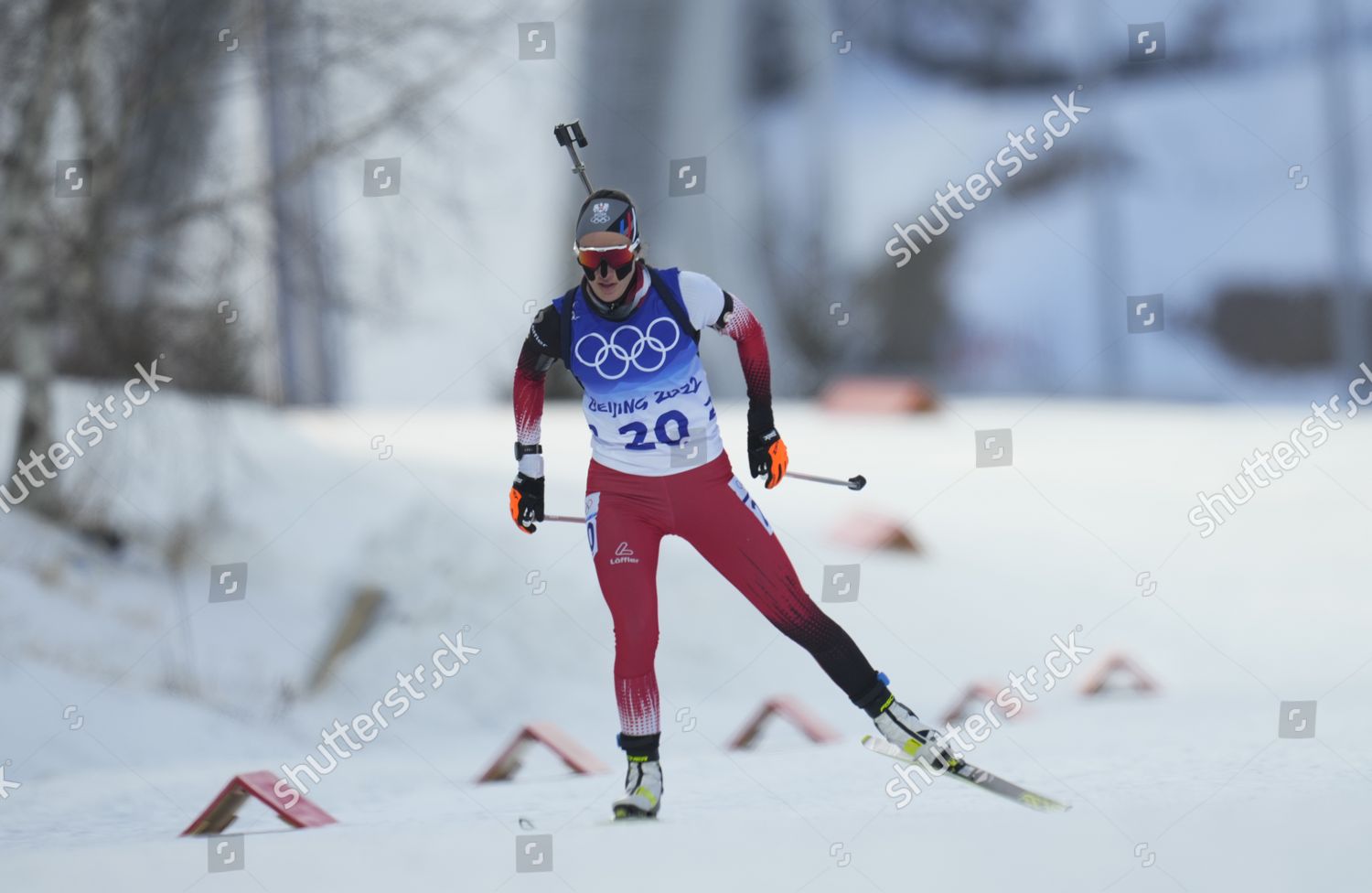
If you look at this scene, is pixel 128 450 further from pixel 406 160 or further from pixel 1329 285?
pixel 1329 285

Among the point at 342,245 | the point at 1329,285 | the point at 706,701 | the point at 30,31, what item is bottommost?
the point at 706,701

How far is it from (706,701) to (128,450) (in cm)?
440

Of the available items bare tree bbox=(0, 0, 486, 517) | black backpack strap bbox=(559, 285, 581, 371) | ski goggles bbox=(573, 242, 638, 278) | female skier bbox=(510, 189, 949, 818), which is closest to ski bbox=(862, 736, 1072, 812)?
female skier bbox=(510, 189, 949, 818)

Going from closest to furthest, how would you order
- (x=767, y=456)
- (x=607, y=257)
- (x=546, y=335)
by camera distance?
(x=607, y=257) → (x=546, y=335) → (x=767, y=456)

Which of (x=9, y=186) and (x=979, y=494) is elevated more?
(x=9, y=186)

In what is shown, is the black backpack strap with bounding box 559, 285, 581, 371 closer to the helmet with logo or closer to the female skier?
the female skier

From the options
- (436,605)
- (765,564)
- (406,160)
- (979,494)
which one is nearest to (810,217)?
(979,494)

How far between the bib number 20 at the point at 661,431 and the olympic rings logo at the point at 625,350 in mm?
168

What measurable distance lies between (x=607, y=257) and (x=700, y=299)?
41 cm

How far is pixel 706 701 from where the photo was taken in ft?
28.5

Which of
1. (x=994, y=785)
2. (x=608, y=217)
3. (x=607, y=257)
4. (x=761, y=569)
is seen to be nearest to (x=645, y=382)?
(x=607, y=257)

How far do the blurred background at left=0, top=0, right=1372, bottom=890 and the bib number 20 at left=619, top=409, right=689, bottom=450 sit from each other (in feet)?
4.29

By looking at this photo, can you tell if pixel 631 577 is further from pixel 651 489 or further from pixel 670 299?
pixel 670 299

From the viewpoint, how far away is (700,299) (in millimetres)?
4922
